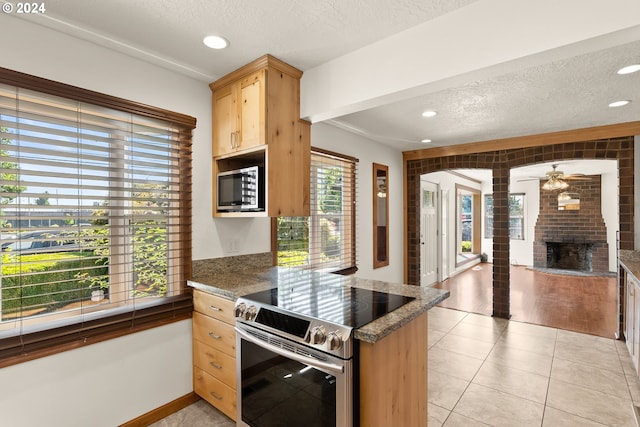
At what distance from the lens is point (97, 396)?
6.50 feet

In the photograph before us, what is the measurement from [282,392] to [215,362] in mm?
736

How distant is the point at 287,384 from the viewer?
170 centimetres

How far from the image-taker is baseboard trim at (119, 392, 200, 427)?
7.00 ft

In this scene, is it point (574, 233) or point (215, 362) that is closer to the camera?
point (215, 362)

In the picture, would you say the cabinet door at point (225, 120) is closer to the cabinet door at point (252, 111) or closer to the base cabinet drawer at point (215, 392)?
the cabinet door at point (252, 111)

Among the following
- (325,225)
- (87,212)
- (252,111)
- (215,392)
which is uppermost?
(252,111)

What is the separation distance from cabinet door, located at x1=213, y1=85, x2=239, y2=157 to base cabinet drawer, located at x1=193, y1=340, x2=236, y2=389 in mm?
1511

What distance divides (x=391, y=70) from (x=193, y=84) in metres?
1.58

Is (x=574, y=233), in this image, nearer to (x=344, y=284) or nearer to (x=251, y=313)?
(x=344, y=284)

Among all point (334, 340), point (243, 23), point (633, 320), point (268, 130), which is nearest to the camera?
point (334, 340)

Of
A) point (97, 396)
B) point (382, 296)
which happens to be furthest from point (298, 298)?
point (97, 396)

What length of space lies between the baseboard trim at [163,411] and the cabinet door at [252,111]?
196cm

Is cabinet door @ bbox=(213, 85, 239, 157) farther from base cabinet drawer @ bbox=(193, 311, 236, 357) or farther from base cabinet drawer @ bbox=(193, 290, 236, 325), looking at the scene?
base cabinet drawer @ bbox=(193, 311, 236, 357)

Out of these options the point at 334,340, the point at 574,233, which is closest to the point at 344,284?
the point at 334,340
